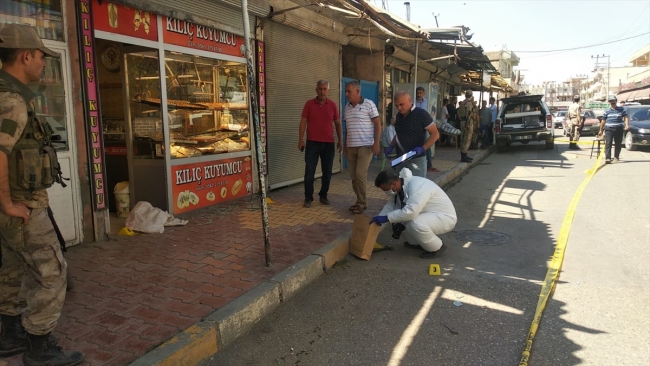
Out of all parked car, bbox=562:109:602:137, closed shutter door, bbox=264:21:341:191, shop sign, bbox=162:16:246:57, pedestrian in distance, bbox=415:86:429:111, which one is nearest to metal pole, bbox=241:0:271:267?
shop sign, bbox=162:16:246:57

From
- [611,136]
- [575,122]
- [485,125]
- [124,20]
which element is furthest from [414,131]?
[575,122]

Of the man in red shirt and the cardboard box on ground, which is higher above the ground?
the man in red shirt

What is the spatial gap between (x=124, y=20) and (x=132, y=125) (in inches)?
66.5

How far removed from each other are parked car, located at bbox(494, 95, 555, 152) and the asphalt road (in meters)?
10.0

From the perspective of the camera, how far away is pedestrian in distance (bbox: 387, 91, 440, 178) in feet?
19.1

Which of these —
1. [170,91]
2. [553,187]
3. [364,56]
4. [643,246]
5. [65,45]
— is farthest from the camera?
[364,56]

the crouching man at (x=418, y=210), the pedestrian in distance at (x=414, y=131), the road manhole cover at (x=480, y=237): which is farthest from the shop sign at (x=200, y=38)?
the road manhole cover at (x=480, y=237)

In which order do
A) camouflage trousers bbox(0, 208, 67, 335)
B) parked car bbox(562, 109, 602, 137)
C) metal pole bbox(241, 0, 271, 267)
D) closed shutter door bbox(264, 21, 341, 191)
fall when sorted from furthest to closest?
parked car bbox(562, 109, 602, 137) < closed shutter door bbox(264, 21, 341, 191) < metal pole bbox(241, 0, 271, 267) < camouflage trousers bbox(0, 208, 67, 335)

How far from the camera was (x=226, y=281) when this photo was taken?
159 inches

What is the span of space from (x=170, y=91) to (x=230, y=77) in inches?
55.4

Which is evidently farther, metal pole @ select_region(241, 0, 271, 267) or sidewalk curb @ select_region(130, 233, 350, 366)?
metal pole @ select_region(241, 0, 271, 267)

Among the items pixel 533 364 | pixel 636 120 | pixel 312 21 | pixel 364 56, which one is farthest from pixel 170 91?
pixel 636 120

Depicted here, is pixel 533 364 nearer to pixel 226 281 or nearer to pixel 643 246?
pixel 226 281

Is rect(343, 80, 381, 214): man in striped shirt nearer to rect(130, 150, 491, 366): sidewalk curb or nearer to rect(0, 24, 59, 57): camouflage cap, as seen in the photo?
rect(130, 150, 491, 366): sidewalk curb
